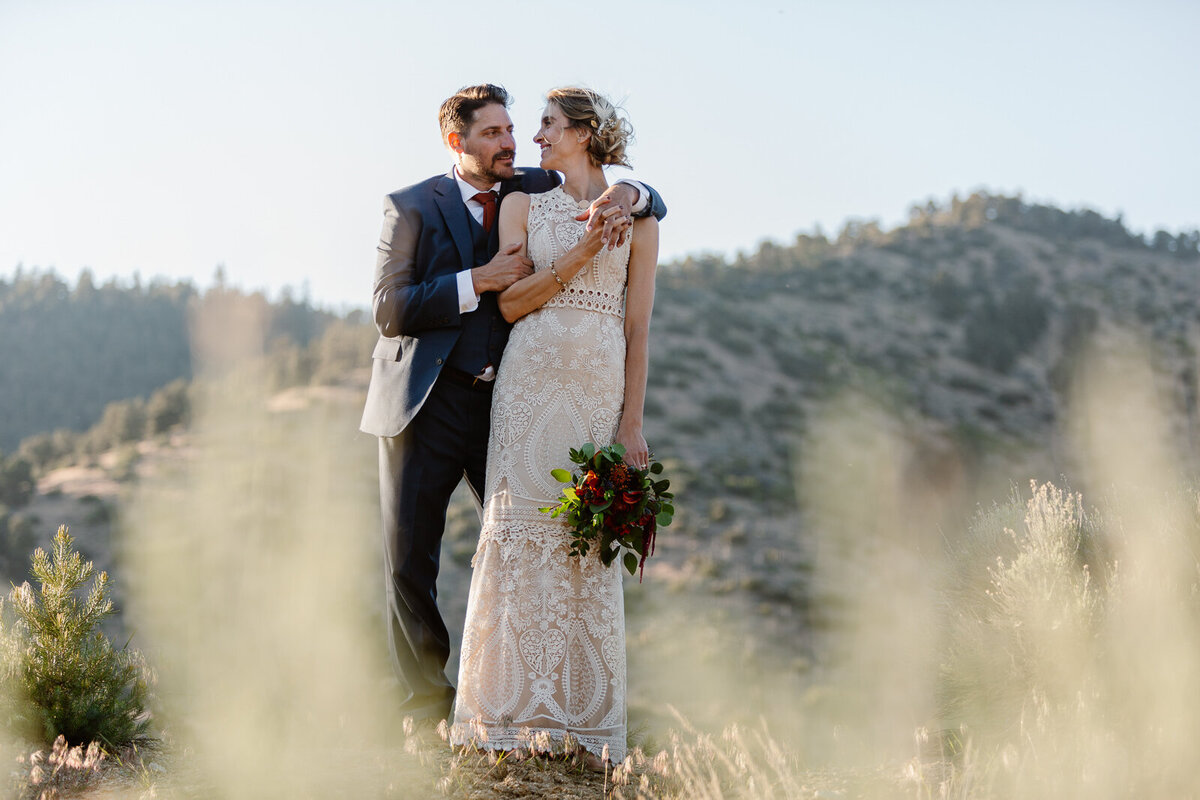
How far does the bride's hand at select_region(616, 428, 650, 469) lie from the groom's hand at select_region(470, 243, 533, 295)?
0.73 meters

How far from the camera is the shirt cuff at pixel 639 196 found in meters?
4.05

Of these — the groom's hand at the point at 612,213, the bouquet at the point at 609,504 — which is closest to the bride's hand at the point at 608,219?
the groom's hand at the point at 612,213

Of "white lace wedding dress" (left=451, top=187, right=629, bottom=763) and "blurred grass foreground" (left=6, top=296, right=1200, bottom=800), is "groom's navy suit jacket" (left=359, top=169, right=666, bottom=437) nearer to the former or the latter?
"white lace wedding dress" (left=451, top=187, right=629, bottom=763)

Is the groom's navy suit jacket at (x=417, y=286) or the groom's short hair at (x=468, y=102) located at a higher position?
A: the groom's short hair at (x=468, y=102)

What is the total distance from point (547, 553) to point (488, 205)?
5.09 ft

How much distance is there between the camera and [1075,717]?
3.74 meters

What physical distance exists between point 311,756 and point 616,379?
1.81 m

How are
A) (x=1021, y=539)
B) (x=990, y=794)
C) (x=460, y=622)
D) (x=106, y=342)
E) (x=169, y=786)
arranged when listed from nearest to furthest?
(x=990, y=794) < (x=169, y=786) < (x=1021, y=539) < (x=460, y=622) < (x=106, y=342)

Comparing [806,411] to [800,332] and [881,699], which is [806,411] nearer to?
[800,332]

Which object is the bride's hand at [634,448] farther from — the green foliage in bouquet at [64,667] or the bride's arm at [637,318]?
the green foliage in bouquet at [64,667]

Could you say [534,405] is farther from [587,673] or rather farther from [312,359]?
[312,359]

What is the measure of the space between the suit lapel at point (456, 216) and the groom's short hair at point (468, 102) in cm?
25

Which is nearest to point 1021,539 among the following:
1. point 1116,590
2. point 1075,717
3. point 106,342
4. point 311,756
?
point 1116,590

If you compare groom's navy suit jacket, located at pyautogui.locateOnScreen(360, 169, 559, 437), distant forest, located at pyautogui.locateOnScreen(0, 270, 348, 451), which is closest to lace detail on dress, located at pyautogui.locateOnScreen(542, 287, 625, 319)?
groom's navy suit jacket, located at pyautogui.locateOnScreen(360, 169, 559, 437)
